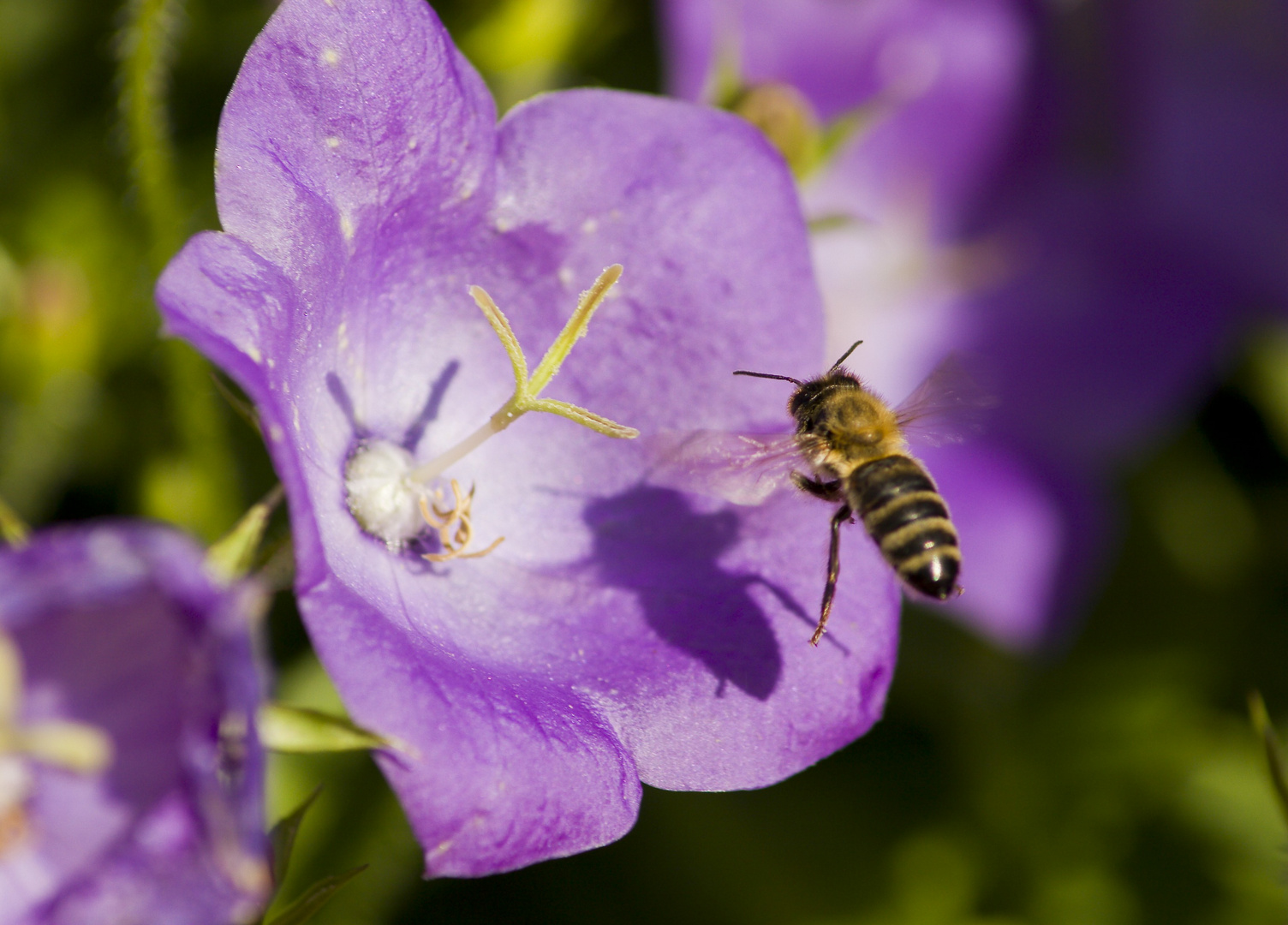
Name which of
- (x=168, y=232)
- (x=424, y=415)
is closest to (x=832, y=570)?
(x=424, y=415)

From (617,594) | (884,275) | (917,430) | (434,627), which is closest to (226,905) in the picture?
(434,627)

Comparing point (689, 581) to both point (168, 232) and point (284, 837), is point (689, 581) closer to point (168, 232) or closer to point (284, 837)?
point (284, 837)

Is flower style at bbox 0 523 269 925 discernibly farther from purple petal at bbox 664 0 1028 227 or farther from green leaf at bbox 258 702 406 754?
purple petal at bbox 664 0 1028 227

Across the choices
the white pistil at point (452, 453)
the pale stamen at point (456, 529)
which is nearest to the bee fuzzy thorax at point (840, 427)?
the white pistil at point (452, 453)

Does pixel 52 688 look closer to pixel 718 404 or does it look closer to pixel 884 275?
pixel 718 404

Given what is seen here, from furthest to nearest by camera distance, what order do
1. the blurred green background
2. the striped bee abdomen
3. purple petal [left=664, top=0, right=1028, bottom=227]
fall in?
purple petal [left=664, top=0, right=1028, bottom=227], the blurred green background, the striped bee abdomen

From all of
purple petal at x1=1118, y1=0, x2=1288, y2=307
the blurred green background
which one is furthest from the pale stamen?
purple petal at x1=1118, y1=0, x2=1288, y2=307

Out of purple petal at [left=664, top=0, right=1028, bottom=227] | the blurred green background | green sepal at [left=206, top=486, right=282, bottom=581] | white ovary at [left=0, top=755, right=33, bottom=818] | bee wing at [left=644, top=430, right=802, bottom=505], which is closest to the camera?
green sepal at [left=206, top=486, right=282, bottom=581]
